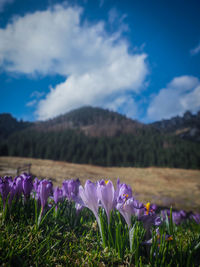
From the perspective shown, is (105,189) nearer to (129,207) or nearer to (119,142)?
(129,207)

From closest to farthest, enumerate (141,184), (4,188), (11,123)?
(4,188) < (141,184) < (11,123)

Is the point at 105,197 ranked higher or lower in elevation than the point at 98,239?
higher

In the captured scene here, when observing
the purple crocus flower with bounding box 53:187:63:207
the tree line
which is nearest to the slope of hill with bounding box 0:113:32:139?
the tree line

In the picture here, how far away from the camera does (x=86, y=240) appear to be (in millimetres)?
1504

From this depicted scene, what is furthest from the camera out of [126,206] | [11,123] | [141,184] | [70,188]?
[11,123]

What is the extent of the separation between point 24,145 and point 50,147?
538 inches

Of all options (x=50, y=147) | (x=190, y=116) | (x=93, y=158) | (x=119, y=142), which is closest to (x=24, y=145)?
(x=50, y=147)

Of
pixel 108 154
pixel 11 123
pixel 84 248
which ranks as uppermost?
pixel 11 123

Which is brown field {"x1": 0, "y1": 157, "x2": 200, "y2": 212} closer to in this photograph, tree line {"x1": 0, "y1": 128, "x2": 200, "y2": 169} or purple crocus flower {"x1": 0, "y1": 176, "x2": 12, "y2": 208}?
purple crocus flower {"x1": 0, "y1": 176, "x2": 12, "y2": 208}

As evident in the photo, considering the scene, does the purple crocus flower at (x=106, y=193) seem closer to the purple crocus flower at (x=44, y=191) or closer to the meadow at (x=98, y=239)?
the meadow at (x=98, y=239)

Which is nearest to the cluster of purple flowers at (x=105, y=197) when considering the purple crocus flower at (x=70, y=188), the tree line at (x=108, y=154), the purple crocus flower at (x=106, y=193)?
the purple crocus flower at (x=106, y=193)

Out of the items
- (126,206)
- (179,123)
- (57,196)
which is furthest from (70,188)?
(179,123)

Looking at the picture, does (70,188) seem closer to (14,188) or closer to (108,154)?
(14,188)

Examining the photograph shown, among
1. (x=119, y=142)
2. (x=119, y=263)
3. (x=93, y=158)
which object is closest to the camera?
(x=119, y=263)
